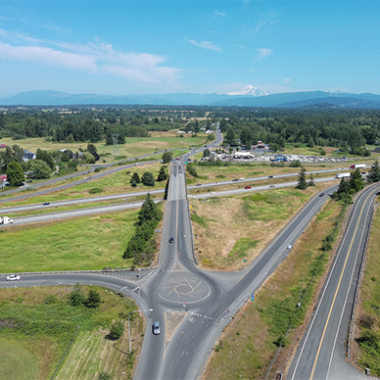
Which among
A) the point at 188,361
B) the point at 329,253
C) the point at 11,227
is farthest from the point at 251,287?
the point at 11,227

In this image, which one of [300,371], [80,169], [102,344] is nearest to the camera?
[300,371]

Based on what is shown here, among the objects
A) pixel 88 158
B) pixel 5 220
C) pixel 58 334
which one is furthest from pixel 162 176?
pixel 58 334

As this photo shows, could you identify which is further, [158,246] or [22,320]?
[158,246]

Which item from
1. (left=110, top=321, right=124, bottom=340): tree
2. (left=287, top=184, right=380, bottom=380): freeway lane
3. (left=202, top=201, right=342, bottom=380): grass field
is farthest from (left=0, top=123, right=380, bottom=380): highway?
(left=110, top=321, right=124, bottom=340): tree

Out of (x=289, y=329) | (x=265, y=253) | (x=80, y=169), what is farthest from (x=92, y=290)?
(x=80, y=169)

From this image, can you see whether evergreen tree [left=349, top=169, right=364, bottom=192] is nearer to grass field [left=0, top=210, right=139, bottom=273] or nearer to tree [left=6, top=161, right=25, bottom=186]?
grass field [left=0, top=210, right=139, bottom=273]

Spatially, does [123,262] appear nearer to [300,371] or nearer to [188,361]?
[188,361]

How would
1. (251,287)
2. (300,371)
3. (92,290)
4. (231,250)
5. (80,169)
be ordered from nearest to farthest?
(300,371)
(92,290)
(251,287)
(231,250)
(80,169)
